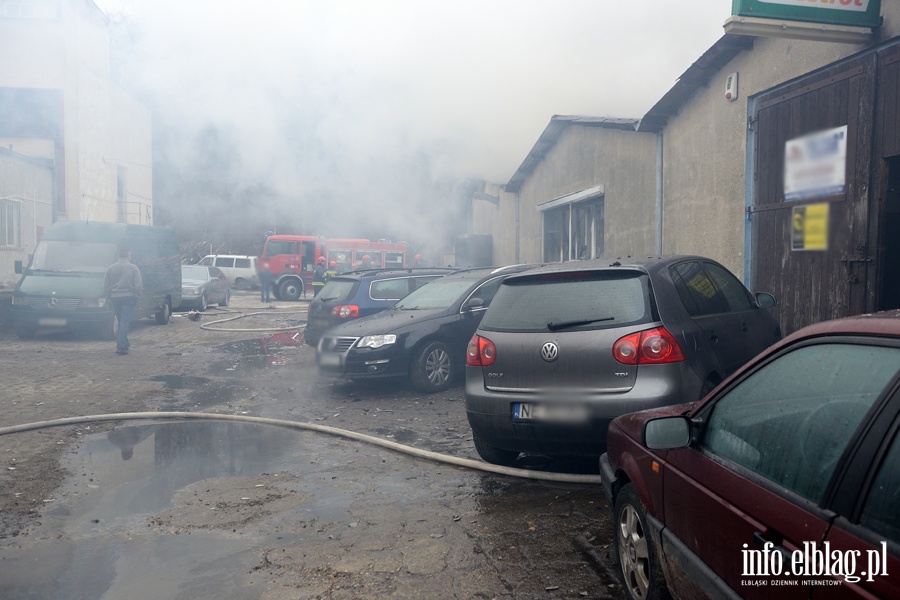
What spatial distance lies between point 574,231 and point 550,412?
11.4 metres

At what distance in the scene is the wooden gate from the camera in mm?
6762

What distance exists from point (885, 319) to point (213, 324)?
15919 mm

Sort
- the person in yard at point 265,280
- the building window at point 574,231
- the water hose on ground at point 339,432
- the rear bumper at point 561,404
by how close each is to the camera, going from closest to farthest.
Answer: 1. the rear bumper at point 561,404
2. the water hose on ground at point 339,432
3. the building window at point 574,231
4. the person in yard at point 265,280

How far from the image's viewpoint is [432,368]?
8.73 metres

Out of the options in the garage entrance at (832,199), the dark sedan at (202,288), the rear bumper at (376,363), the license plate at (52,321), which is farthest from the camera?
the dark sedan at (202,288)

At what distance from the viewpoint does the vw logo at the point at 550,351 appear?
477cm

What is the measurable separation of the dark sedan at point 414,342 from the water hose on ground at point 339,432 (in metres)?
1.67

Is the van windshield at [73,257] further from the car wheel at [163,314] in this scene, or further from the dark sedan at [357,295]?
the dark sedan at [357,295]

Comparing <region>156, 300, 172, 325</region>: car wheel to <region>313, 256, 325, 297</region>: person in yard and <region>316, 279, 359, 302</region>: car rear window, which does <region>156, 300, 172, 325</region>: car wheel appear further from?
<region>313, 256, 325, 297</region>: person in yard

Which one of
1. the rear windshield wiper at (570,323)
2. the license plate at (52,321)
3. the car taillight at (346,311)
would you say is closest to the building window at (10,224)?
the license plate at (52,321)

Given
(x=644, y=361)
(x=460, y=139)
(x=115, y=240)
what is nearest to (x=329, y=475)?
(x=644, y=361)

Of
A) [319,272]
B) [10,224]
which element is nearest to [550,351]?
[10,224]

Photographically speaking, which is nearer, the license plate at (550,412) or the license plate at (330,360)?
the license plate at (550,412)

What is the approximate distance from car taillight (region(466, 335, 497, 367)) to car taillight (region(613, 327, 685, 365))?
2.93 feet
